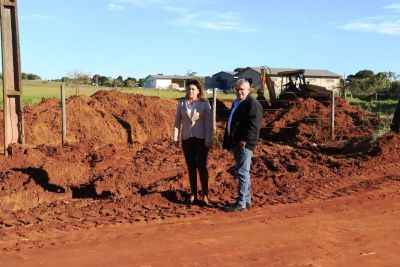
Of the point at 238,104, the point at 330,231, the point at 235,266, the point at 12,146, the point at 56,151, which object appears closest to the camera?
the point at 235,266

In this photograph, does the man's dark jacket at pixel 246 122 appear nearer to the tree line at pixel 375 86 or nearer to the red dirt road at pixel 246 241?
the red dirt road at pixel 246 241

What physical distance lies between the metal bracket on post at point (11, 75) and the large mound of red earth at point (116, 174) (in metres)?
0.64

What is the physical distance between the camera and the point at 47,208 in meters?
6.93

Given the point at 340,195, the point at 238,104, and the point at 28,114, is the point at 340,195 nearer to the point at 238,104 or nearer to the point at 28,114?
the point at 238,104

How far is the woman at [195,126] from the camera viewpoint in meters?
6.75

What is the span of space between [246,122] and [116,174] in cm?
298

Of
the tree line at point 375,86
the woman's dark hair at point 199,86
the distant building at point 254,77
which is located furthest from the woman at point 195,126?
the distant building at point 254,77

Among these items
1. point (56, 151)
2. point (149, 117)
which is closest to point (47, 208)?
point (56, 151)

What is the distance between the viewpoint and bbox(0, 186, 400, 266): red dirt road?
4.71 meters

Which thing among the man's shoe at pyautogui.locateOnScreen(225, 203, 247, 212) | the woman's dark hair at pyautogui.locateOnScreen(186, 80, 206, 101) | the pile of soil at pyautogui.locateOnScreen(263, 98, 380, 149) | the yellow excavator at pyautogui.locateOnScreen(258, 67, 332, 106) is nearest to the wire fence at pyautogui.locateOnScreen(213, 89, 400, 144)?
the pile of soil at pyautogui.locateOnScreen(263, 98, 380, 149)

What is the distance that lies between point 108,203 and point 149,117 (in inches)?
352

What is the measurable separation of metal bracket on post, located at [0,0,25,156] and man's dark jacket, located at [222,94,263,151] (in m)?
5.23

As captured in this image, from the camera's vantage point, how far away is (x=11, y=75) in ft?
32.2

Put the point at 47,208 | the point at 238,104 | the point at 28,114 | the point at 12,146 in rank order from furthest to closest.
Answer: the point at 28,114
the point at 12,146
the point at 47,208
the point at 238,104
